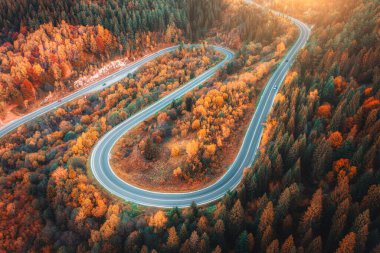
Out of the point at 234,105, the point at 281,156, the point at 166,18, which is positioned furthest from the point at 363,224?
the point at 166,18

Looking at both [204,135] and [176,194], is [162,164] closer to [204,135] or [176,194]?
[176,194]

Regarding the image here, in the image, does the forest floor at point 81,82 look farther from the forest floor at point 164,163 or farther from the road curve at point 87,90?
the forest floor at point 164,163

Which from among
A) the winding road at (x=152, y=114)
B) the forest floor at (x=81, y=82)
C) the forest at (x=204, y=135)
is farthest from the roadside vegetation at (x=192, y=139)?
the forest floor at (x=81, y=82)

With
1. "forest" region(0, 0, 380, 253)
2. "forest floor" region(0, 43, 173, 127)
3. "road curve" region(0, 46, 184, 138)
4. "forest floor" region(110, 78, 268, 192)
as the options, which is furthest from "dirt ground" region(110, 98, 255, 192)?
"forest floor" region(0, 43, 173, 127)

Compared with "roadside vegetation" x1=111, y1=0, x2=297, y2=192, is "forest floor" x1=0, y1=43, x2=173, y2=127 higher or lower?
lower

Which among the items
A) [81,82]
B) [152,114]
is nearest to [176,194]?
[152,114]

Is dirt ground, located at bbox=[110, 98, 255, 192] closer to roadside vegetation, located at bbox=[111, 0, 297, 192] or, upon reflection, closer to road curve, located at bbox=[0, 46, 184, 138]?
roadside vegetation, located at bbox=[111, 0, 297, 192]
